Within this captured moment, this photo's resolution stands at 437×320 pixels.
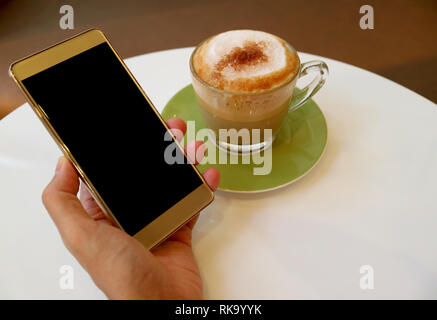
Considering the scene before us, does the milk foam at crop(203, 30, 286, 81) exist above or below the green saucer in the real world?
above

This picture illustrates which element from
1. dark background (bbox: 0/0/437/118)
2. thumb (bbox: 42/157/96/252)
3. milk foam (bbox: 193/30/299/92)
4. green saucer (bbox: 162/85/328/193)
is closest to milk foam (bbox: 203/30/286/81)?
milk foam (bbox: 193/30/299/92)

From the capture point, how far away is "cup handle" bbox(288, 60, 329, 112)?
0.68m

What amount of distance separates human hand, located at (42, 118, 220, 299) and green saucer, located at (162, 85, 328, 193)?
0.59 ft

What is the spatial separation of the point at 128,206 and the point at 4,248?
0.24 meters

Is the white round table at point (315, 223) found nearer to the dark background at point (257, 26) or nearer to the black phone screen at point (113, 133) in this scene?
the black phone screen at point (113, 133)

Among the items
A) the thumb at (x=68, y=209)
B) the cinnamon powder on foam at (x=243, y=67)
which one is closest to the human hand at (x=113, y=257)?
the thumb at (x=68, y=209)

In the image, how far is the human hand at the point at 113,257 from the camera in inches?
18.8

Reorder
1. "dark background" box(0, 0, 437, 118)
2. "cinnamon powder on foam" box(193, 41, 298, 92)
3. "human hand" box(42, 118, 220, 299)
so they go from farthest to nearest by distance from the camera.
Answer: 1. "dark background" box(0, 0, 437, 118)
2. "cinnamon powder on foam" box(193, 41, 298, 92)
3. "human hand" box(42, 118, 220, 299)

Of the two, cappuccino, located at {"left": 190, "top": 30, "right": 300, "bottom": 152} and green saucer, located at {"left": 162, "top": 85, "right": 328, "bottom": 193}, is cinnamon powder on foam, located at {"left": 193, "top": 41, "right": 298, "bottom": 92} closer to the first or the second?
cappuccino, located at {"left": 190, "top": 30, "right": 300, "bottom": 152}

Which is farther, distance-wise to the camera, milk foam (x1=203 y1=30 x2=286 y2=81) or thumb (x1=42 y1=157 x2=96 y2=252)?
milk foam (x1=203 y1=30 x2=286 y2=81)

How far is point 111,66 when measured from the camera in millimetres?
583

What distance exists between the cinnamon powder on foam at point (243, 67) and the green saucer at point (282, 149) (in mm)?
142

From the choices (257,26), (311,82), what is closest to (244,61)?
(311,82)

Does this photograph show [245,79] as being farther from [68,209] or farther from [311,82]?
[68,209]
